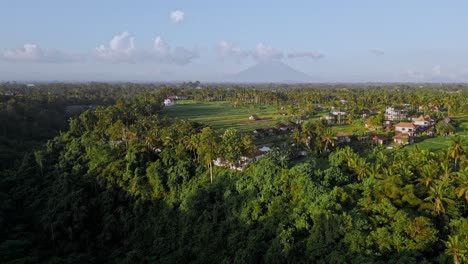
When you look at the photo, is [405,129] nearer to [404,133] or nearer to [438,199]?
[404,133]

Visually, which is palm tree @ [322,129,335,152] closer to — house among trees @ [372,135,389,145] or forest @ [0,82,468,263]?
forest @ [0,82,468,263]

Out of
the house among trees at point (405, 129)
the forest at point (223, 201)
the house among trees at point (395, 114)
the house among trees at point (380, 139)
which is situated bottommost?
the forest at point (223, 201)

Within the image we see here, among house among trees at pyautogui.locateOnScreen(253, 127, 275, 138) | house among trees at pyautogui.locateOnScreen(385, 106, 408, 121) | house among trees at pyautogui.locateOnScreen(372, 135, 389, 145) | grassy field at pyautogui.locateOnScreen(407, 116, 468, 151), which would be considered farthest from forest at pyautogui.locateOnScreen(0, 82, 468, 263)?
house among trees at pyautogui.locateOnScreen(385, 106, 408, 121)

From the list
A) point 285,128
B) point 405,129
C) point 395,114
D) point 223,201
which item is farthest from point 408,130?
point 223,201

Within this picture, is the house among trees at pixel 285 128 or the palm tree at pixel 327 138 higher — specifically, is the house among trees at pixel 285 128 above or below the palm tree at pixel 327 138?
below

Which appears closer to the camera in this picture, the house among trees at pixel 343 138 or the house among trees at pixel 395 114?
the house among trees at pixel 343 138

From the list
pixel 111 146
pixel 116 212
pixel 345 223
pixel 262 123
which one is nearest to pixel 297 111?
pixel 262 123

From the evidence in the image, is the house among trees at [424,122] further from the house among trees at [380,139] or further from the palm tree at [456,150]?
the palm tree at [456,150]

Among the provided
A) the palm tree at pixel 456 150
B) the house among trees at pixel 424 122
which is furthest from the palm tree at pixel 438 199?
the house among trees at pixel 424 122

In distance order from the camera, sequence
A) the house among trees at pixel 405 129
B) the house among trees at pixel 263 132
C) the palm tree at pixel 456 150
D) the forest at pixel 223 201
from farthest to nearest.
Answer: the house among trees at pixel 405 129 < the house among trees at pixel 263 132 < the palm tree at pixel 456 150 < the forest at pixel 223 201
